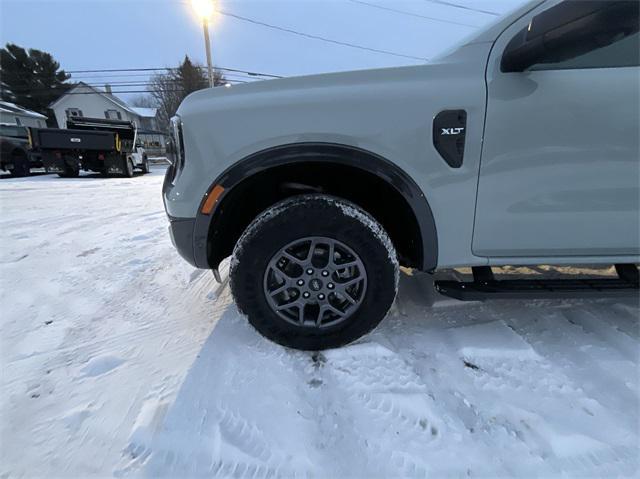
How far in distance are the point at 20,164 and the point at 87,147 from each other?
3.72 meters

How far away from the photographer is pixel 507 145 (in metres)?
1.62

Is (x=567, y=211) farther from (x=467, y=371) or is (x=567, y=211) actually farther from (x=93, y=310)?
(x=93, y=310)

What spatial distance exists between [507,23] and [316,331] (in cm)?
196

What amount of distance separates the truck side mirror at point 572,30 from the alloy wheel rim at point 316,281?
4.08 ft

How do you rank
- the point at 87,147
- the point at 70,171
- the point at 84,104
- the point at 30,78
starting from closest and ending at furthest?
the point at 87,147
the point at 70,171
the point at 30,78
the point at 84,104

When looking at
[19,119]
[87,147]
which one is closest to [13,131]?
[87,147]

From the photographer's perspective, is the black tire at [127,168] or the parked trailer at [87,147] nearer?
the parked trailer at [87,147]

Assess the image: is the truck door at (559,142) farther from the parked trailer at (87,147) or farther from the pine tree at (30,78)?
the pine tree at (30,78)

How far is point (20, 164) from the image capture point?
42.0 feet

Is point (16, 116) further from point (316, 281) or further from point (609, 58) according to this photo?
point (609, 58)

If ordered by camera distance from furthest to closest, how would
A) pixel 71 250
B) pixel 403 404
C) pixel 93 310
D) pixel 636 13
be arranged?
pixel 71 250, pixel 93 310, pixel 403 404, pixel 636 13

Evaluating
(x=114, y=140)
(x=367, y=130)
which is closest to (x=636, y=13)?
(x=367, y=130)

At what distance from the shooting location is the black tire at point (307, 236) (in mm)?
1749

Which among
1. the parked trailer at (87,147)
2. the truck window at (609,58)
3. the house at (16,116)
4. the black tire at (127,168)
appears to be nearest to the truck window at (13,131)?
the parked trailer at (87,147)
